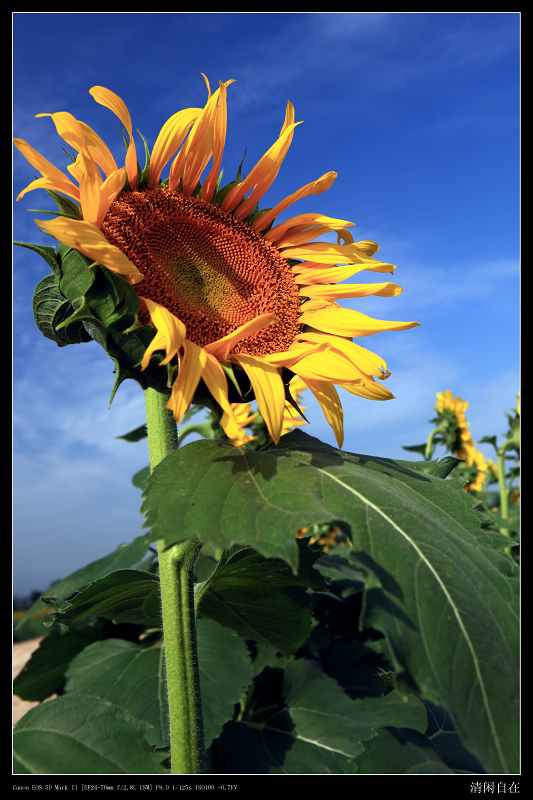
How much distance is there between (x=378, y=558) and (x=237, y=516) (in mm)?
270

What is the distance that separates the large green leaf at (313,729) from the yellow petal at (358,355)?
1215 millimetres

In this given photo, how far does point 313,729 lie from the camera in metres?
2.56

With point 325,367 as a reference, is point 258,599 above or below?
below

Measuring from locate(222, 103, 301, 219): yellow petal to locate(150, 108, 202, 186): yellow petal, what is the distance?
0.64 ft

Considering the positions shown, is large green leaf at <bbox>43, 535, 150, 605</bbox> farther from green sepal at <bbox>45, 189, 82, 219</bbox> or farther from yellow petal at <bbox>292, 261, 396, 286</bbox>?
green sepal at <bbox>45, 189, 82, 219</bbox>

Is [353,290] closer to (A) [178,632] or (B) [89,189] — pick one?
(B) [89,189]

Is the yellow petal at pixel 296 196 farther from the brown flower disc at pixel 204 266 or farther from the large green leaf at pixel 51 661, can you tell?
the large green leaf at pixel 51 661

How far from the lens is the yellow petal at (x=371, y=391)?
5.66ft

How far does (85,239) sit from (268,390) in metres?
0.49

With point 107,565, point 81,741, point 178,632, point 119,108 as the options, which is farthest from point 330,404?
point 107,565

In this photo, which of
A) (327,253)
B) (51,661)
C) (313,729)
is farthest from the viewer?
(51,661)

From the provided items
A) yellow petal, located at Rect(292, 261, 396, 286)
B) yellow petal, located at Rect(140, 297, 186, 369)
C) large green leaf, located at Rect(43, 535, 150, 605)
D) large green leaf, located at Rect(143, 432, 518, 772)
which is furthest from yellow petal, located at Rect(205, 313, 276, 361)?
large green leaf, located at Rect(43, 535, 150, 605)
